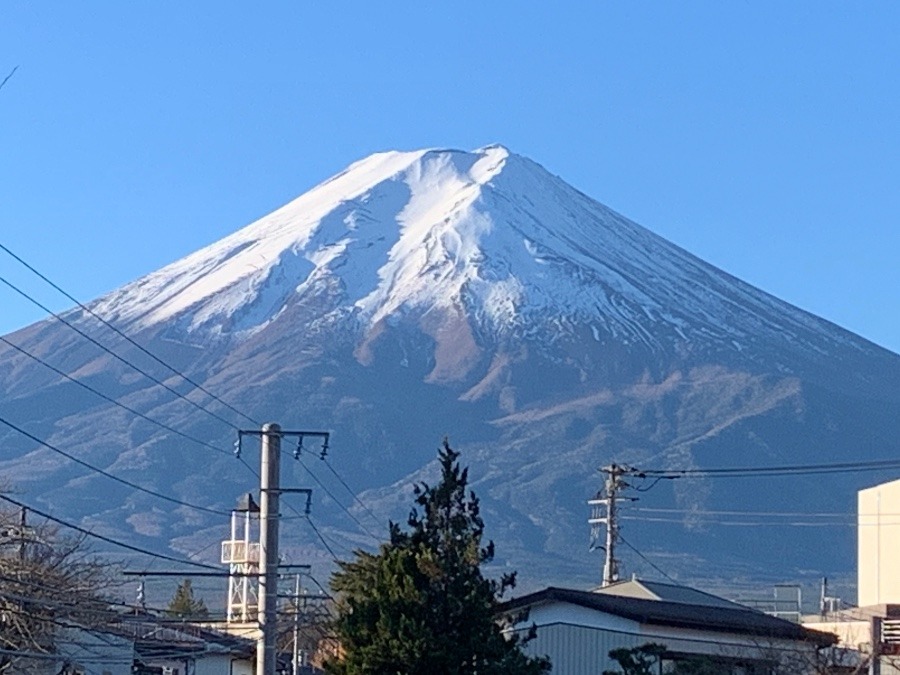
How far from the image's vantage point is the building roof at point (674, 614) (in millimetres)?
35688

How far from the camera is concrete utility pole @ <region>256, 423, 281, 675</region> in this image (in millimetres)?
33781

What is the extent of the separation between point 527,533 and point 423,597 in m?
169

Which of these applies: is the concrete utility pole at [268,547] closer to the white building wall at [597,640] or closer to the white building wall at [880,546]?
the white building wall at [597,640]

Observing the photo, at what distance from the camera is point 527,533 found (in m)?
197

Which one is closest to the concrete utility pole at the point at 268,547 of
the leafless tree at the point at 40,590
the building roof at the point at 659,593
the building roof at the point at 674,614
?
the leafless tree at the point at 40,590

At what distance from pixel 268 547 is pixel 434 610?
5319 millimetres

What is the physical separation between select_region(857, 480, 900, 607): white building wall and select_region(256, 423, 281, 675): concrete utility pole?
30.7m

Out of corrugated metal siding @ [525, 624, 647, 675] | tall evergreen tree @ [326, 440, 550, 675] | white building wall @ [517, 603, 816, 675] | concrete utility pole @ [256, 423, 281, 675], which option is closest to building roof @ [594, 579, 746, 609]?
white building wall @ [517, 603, 816, 675]

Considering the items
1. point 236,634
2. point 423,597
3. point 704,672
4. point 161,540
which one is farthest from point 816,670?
point 161,540

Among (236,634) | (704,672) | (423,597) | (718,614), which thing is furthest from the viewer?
(236,634)

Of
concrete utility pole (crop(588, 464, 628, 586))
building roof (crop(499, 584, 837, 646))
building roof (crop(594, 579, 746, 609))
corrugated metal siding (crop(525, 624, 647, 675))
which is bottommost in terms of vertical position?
corrugated metal siding (crop(525, 624, 647, 675))

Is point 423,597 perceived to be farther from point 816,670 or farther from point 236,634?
point 236,634

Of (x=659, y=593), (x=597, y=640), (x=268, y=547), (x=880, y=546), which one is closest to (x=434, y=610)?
(x=268, y=547)

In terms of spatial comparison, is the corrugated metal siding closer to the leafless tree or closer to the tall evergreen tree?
the tall evergreen tree
